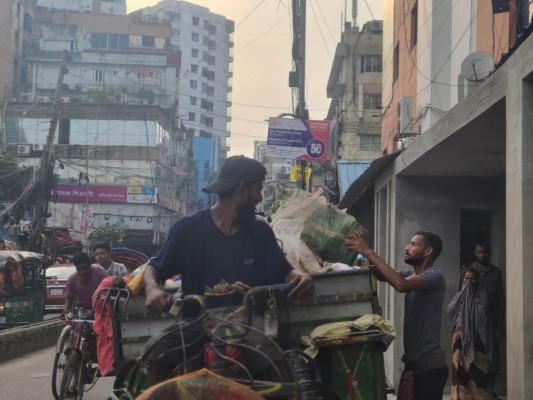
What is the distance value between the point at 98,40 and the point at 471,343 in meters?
98.3

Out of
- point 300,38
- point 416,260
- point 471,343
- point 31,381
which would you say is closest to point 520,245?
point 416,260

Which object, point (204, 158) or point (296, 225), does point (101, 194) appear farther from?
point (296, 225)

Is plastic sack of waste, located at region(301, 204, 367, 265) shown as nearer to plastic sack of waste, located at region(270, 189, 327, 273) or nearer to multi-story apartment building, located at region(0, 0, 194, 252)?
plastic sack of waste, located at region(270, 189, 327, 273)

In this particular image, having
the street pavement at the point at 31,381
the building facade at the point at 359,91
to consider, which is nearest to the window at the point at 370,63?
the building facade at the point at 359,91

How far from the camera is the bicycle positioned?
Result: 852 centimetres

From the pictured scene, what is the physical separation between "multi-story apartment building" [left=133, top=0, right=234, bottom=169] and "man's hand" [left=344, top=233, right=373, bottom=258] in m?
111

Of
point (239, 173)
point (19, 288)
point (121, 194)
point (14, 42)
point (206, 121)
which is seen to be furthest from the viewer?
point (206, 121)

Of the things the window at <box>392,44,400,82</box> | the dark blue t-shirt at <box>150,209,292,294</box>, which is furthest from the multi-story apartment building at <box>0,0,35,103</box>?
the dark blue t-shirt at <box>150,209,292,294</box>

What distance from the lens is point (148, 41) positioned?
105562 millimetres

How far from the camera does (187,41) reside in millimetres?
124188

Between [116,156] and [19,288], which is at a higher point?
[116,156]

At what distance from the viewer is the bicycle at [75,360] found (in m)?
8.52

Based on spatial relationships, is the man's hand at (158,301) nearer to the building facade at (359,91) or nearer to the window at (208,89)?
the building facade at (359,91)

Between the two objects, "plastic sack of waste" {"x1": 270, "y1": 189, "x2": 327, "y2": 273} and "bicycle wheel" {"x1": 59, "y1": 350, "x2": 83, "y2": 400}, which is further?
"bicycle wheel" {"x1": 59, "y1": 350, "x2": 83, "y2": 400}
